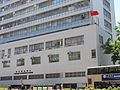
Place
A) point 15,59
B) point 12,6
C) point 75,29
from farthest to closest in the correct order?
point 12,6
point 15,59
point 75,29

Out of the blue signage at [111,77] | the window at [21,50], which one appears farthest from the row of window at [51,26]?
the blue signage at [111,77]

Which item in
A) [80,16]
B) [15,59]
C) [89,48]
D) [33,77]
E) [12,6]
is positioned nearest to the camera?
[89,48]

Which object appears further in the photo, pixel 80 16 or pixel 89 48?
pixel 80 16

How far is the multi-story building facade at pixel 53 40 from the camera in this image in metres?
37.8

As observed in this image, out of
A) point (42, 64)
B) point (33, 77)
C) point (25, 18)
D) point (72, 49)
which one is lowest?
point (33, 77)

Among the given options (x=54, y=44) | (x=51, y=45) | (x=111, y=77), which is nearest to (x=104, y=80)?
(x=111, y=77)

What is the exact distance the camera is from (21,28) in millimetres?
52906

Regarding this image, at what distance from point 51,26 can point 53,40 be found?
17.9 feet

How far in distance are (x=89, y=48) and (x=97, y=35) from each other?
2980mm

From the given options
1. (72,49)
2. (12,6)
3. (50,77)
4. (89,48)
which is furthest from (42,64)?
(12,6)

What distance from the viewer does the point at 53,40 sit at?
42656 mm

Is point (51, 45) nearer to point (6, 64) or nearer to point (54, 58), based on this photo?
point (54, 58)

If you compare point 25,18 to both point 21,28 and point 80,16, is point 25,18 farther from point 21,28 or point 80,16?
point 80,16

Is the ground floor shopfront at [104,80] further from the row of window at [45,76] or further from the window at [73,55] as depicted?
the window at [73,55]
